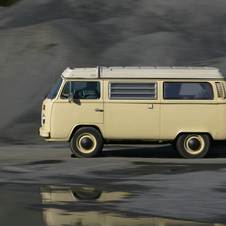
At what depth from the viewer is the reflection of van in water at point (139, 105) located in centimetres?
1320

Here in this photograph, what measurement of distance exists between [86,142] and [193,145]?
2.73m

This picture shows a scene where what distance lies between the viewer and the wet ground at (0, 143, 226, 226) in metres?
7.12

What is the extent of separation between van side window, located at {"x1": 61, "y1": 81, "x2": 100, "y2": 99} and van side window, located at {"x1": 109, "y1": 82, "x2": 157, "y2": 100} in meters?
0.38

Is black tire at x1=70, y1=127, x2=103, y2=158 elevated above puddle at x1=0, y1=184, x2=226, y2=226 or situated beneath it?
elevated above

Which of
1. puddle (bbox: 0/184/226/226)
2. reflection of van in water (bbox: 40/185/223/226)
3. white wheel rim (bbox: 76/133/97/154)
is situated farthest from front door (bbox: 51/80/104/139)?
reflection of van in water (bbox: 40/185/223/226)

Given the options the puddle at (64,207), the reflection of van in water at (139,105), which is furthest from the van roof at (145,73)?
the puddle at (64,207)

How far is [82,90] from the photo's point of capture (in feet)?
43.8

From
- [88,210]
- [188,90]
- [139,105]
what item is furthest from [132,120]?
[88,210]

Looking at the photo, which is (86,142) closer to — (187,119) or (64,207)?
(187,119)

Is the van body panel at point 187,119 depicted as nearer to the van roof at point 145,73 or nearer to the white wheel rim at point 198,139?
the white wheel rim at point 198,139

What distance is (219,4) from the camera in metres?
39.2

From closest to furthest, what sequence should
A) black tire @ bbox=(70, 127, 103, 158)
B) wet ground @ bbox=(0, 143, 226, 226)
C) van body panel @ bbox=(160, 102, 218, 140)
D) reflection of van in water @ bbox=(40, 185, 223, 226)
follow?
reflection of van in water @ bbox=(40, 185, 223, 226)
wet ground @ bbox=(0, 143, 226, 226)
van body panel @ bbox=(160, 102, 218, 140)
black tire @ bbox=(70, 127, 103, 158)

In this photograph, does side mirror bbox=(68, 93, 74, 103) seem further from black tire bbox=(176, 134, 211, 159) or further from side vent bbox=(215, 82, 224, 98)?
side vent bbox=(215, 82, 224, 98)

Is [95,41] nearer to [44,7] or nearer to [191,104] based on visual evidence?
[44,7]
